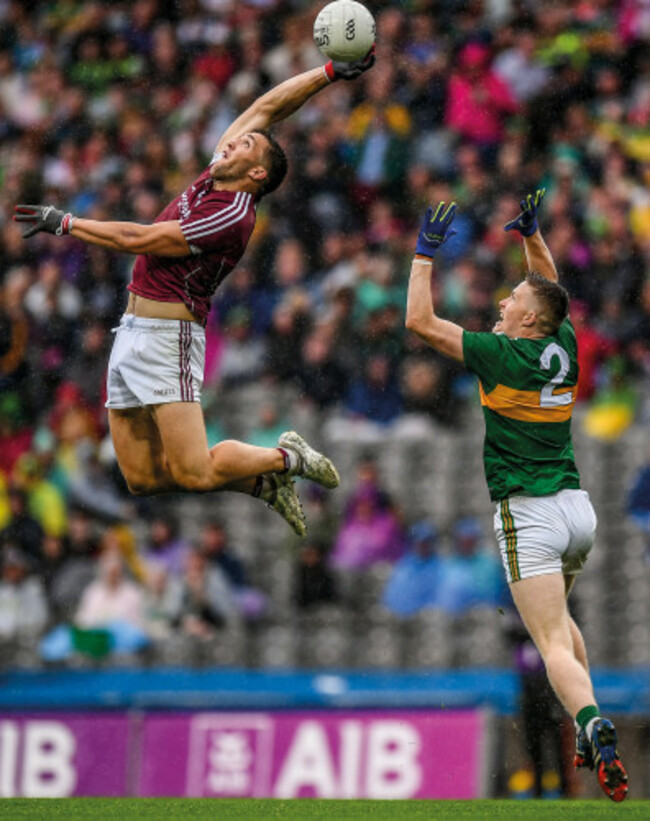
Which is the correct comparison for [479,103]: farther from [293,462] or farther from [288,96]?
[293,462]

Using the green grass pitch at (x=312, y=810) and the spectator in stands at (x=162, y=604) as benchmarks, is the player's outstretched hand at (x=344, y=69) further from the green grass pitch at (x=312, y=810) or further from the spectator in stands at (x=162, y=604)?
the spectator in stands at (x=162, y=604)

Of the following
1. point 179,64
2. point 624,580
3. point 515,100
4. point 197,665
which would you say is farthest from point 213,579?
point 179,64

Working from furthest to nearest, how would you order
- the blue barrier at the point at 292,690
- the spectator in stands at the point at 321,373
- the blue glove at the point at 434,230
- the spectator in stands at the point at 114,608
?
the spectator in stands at the point at 321,373
the spectator in stands at the point at 114,608
the blue barrier at the point at 292,690
the blue glove at the point at 434,230

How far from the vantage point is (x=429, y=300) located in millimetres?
6633

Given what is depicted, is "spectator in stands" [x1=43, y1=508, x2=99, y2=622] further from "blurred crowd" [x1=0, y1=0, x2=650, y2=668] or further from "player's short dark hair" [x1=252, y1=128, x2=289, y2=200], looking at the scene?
"player's short dark hair" [x1=252, y1=128, x2=289, y2=200]

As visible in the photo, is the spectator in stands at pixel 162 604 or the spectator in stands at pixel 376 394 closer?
the spectator in stands at pixel 162 604

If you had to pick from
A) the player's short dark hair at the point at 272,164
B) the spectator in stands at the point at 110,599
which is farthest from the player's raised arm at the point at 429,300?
the spectator in stands at the point at 110,599

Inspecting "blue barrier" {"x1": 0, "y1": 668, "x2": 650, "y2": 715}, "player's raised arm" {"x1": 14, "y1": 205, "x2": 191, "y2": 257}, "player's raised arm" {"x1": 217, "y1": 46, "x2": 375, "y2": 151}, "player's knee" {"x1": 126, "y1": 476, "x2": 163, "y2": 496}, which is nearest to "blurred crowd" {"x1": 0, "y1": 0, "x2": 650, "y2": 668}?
"blue barrier" {"x1": 0, "y1": 668, "x2": 650, "y2": 715}

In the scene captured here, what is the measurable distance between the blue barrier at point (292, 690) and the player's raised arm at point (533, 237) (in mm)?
3211

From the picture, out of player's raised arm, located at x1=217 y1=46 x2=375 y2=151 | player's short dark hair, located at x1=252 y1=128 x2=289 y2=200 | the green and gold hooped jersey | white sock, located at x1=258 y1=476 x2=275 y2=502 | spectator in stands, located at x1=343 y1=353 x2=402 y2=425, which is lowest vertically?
white sock, located at x1=258 y1=476 x2=275 y2=502

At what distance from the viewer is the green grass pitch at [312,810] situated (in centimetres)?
659

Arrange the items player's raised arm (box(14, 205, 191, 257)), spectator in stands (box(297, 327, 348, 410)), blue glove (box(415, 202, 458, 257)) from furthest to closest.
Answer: spectator in stands (box(297, 327, 348, 410)), player's raised arm (box(14, 205, 191, 257)), blue glove (box(415, 202, 458, 257))

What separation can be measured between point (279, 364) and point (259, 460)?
5.12 metres

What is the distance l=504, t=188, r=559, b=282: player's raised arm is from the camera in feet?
23.6
